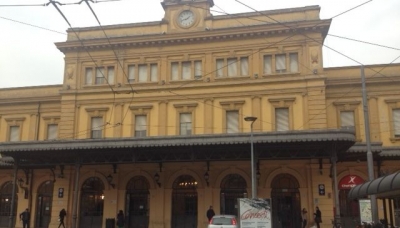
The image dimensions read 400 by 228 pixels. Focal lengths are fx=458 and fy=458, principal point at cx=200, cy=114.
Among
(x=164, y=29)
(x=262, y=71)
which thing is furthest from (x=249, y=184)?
(x=164, y=29)

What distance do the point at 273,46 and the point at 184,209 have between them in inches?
506

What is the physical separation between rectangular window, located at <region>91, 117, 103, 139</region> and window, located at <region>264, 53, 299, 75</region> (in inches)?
499

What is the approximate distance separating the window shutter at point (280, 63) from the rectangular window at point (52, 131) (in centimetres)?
1808

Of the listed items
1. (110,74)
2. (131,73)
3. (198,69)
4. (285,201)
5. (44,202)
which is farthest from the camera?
(44,202)

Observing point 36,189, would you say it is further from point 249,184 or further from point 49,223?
point 249,184

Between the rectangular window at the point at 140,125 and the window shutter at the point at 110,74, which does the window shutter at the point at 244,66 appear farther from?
the window shutter at the point at 110,74

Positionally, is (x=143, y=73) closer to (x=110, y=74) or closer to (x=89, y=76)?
(x=110, y=74)

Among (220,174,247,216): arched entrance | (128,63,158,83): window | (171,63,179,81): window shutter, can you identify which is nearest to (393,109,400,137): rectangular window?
(220,174,247,216): arched entrance

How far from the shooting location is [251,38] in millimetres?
32531

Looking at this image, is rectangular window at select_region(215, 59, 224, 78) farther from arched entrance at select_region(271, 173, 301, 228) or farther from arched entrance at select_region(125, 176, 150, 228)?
arched entrance at select_region(125, 176, 150, 228)

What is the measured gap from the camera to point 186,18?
3419cm

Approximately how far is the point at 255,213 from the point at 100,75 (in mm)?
20405

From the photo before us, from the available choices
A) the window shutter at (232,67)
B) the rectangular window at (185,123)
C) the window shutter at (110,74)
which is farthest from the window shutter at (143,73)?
the window shutter at (232,67)

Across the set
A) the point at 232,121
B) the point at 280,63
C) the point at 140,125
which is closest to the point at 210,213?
the point at 232,121
